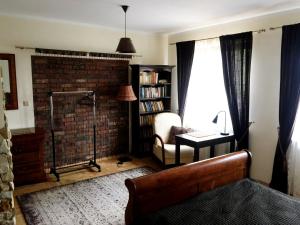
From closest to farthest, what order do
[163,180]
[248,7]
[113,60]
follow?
[163,180]
[248,7]
[113,60]

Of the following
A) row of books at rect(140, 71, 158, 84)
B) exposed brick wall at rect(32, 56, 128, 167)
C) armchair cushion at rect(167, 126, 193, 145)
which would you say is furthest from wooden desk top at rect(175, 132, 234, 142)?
exposed brick wall at rect(32, 56, 128, 167)

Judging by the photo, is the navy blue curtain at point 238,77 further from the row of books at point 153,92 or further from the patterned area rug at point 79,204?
the patterned area rug at point 79,204

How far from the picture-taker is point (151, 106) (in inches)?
192

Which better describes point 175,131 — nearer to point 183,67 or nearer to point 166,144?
point 166,144

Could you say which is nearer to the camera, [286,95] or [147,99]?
[286,95]

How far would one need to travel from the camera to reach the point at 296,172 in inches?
129

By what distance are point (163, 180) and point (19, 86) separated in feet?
9.22

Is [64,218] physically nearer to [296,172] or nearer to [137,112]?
[137,112]

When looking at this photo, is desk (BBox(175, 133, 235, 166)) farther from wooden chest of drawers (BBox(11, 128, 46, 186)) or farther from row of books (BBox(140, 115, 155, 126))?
wooden chest of drawers (BBox(11, 128, 46, 186))

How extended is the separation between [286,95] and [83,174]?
125 inches

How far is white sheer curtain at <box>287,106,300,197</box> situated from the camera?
324 cm

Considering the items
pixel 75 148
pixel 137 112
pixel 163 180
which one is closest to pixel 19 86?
pixel 75 148

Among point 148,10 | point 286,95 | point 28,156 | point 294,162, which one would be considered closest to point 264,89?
point 286,95

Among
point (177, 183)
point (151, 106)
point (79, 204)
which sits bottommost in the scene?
point (79, 204)
